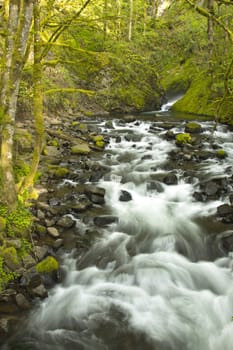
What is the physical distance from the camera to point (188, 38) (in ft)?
88.6

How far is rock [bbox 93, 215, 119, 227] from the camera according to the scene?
23.7ft

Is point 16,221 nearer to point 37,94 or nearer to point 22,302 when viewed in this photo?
point 22,302

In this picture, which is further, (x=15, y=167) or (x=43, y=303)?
(x=15, y=167)

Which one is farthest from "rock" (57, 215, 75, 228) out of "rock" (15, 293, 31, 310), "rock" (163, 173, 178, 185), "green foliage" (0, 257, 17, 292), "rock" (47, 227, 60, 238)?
"rock" (163, 173, 178, 185)

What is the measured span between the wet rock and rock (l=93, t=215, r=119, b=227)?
82cm

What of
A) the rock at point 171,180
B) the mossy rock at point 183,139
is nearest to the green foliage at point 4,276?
the rock at point 171,180

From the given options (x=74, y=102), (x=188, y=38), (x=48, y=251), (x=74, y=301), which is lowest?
(x=74, y=301)

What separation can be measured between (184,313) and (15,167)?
16.0 ft

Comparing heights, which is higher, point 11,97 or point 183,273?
point 11,97

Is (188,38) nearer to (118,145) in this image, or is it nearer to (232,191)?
(118,145)

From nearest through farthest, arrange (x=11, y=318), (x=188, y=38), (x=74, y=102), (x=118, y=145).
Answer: (x=11, y=318)
(x=118, y=145)
(x=74, y=102)
(x=188, y=38)

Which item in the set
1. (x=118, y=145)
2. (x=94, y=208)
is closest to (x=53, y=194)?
(x=94, y=208)

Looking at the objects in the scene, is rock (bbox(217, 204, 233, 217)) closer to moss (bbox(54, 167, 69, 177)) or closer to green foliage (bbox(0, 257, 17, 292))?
moss (bbox(54, 167, 69, 177))

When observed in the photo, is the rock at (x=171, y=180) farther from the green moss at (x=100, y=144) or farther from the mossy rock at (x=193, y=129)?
the mossy rock at (x=193, y=129)
